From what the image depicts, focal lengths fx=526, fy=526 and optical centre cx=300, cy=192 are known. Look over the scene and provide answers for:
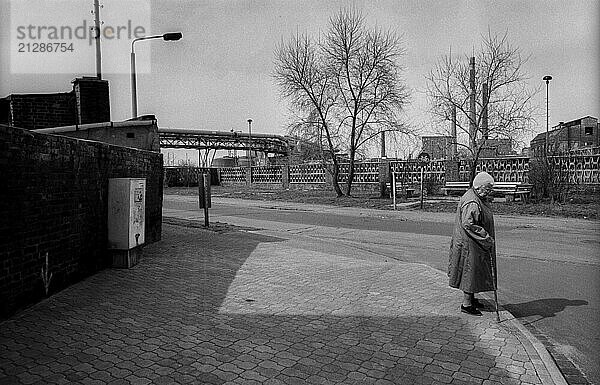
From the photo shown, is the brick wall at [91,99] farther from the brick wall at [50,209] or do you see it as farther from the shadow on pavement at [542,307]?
the shadow on pavement at [542,307]

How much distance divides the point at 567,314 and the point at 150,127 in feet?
39.4

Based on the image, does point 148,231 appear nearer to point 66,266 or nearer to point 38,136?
point 66,266

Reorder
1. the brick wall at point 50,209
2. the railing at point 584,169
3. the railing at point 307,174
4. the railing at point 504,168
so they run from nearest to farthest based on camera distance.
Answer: the brick wall at point 50,209, the railing at point 584,169, the railing at point 504,168, the railing at point 307,174

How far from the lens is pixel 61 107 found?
17.2 meters

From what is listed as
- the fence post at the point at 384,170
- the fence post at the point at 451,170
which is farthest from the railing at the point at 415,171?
the fence post at the point at 384,170

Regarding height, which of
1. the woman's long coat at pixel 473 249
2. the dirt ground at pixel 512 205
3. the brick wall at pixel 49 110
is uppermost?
the brick wall at pixel 49 110

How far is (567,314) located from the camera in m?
6.39

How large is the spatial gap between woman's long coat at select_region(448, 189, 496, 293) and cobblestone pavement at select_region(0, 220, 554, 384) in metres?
0.42

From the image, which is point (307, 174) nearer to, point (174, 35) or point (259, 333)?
point (174, 35)

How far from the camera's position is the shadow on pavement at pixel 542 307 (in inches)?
255

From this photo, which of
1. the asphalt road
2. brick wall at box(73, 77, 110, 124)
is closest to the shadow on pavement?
the asphalt road

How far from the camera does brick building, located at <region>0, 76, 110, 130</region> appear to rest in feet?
52.9

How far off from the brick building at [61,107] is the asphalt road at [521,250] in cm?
556

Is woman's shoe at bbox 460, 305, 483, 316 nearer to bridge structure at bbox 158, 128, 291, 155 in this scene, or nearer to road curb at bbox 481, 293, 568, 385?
road curb at bbox 481, 293, 568, 385
